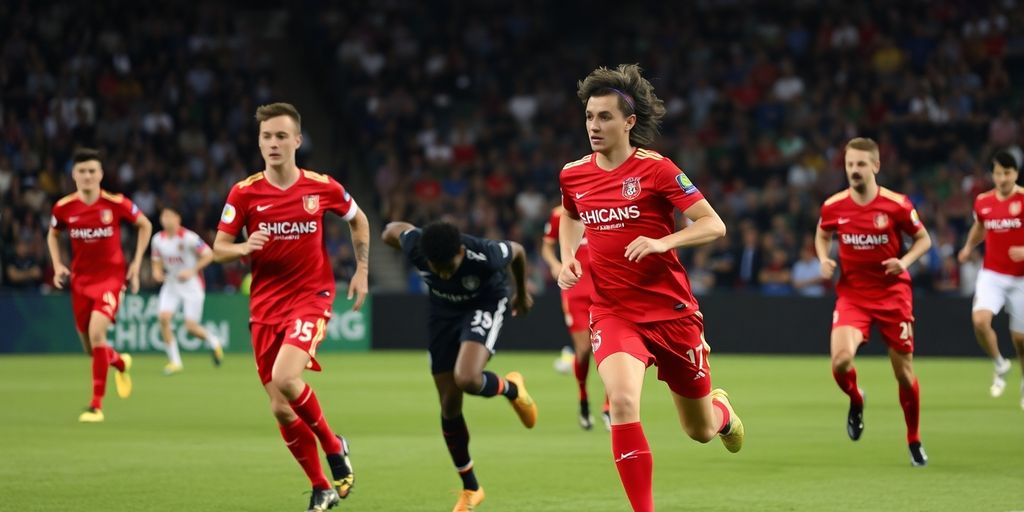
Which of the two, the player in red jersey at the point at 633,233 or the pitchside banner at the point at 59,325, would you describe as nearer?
the player in red jersey at the point at 633,233

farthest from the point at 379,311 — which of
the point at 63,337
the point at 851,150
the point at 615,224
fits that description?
the point at 615,224

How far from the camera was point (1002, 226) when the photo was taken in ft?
51.6

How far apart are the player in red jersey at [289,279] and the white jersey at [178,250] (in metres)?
13.2

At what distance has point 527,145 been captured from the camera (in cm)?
3183

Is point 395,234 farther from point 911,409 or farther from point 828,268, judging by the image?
point 911,409

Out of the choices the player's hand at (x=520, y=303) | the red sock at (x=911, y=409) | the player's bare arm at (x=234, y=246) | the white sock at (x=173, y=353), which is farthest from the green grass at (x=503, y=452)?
the white sock at (x=173, y=353)

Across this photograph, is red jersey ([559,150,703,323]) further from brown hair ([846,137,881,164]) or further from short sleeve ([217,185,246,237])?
brown hair ([846,137,881,164])

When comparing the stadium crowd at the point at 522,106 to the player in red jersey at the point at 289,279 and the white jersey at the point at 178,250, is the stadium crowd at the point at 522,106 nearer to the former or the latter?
the white jersey at the point at 178,250

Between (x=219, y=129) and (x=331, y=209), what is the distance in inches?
886

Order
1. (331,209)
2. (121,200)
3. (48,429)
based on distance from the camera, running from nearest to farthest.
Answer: (331,209) → (48,429) → (121,200)

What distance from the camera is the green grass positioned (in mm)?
9719

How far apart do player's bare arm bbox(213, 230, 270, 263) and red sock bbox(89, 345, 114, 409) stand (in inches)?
253

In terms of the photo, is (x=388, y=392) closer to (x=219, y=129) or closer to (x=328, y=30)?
(x=219, y=129)

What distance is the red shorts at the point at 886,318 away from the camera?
465 inches
